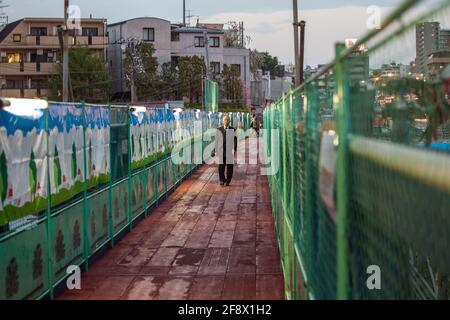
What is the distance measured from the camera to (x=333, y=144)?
3.22m

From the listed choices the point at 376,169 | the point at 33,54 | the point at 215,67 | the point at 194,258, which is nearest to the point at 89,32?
the point at 33,54

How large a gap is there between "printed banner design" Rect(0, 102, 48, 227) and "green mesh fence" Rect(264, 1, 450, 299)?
11.2 feet

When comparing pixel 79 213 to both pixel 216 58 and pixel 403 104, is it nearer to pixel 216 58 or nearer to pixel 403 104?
pixel 403 104

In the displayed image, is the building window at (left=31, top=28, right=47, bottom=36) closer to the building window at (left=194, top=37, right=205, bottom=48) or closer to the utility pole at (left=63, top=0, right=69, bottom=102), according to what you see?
the building window at (left=194, top=37, right=205, bottom=48)

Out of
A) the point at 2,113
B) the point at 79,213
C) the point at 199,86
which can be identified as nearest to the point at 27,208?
the point at 2,113

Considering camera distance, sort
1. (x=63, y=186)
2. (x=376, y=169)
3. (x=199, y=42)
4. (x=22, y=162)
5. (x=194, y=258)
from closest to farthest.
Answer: (x=376, y=169)
(x=22, y=162)
(x=63, y=186)
(x=194, y=258)
(x=199, y=42)

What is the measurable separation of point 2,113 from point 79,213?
280cm

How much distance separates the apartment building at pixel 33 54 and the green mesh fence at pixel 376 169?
59907 millimetres

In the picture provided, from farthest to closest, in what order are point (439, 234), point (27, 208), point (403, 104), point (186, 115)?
1. point (186, 115)
2. point (27, 208)
3. point (403, 104)
4. point (439, 234)

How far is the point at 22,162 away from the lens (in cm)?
693

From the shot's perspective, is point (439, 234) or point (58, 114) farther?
point (58, 114)

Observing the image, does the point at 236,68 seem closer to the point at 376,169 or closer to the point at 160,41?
the point at 160,41

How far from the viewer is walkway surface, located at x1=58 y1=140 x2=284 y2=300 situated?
8039 millimetres

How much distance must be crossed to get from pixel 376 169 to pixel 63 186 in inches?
255
